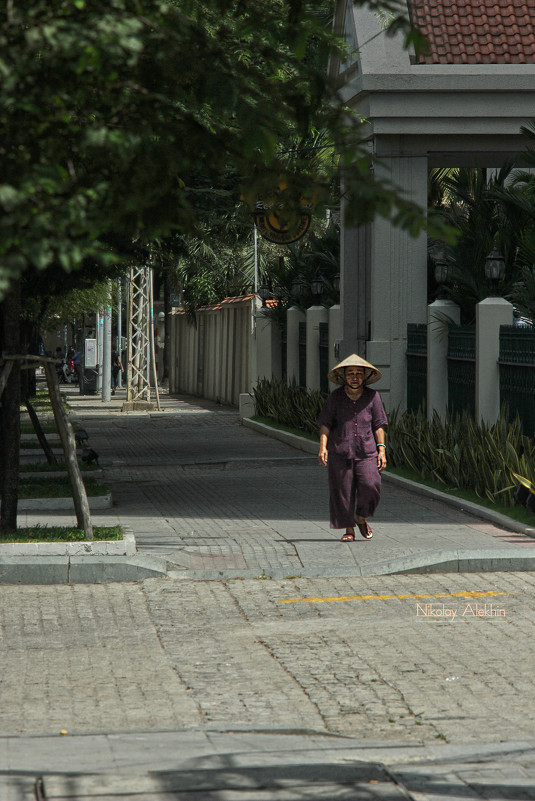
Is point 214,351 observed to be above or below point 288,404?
above

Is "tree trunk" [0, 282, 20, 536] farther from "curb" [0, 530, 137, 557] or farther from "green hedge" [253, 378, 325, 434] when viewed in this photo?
"green hedge" [253, 378, 325, 434]

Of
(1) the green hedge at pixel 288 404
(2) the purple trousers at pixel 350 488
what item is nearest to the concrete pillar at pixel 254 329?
(1) the green hedge at pixel 288 404

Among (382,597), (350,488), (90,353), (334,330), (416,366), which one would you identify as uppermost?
(334,330)

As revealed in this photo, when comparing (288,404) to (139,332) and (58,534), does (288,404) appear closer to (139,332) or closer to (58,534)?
(139,332)

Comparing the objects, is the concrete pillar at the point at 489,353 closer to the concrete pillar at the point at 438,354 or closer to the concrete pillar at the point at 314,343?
the concrete pillar at the point at 438,354

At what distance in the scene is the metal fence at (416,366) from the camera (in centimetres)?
1900

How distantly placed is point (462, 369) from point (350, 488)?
18.4ft

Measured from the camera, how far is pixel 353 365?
1205 cm

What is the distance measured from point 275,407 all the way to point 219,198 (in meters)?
10.4

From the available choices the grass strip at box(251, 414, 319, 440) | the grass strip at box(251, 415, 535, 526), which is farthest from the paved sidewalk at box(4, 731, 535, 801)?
the grass strip at box(251, 414, 319, 440)

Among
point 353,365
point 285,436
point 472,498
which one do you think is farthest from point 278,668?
point 285,436

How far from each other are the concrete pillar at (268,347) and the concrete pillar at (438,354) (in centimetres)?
1287

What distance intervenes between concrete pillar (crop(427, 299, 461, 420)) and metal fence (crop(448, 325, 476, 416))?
0.59ft

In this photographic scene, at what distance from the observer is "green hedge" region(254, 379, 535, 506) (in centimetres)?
1404
